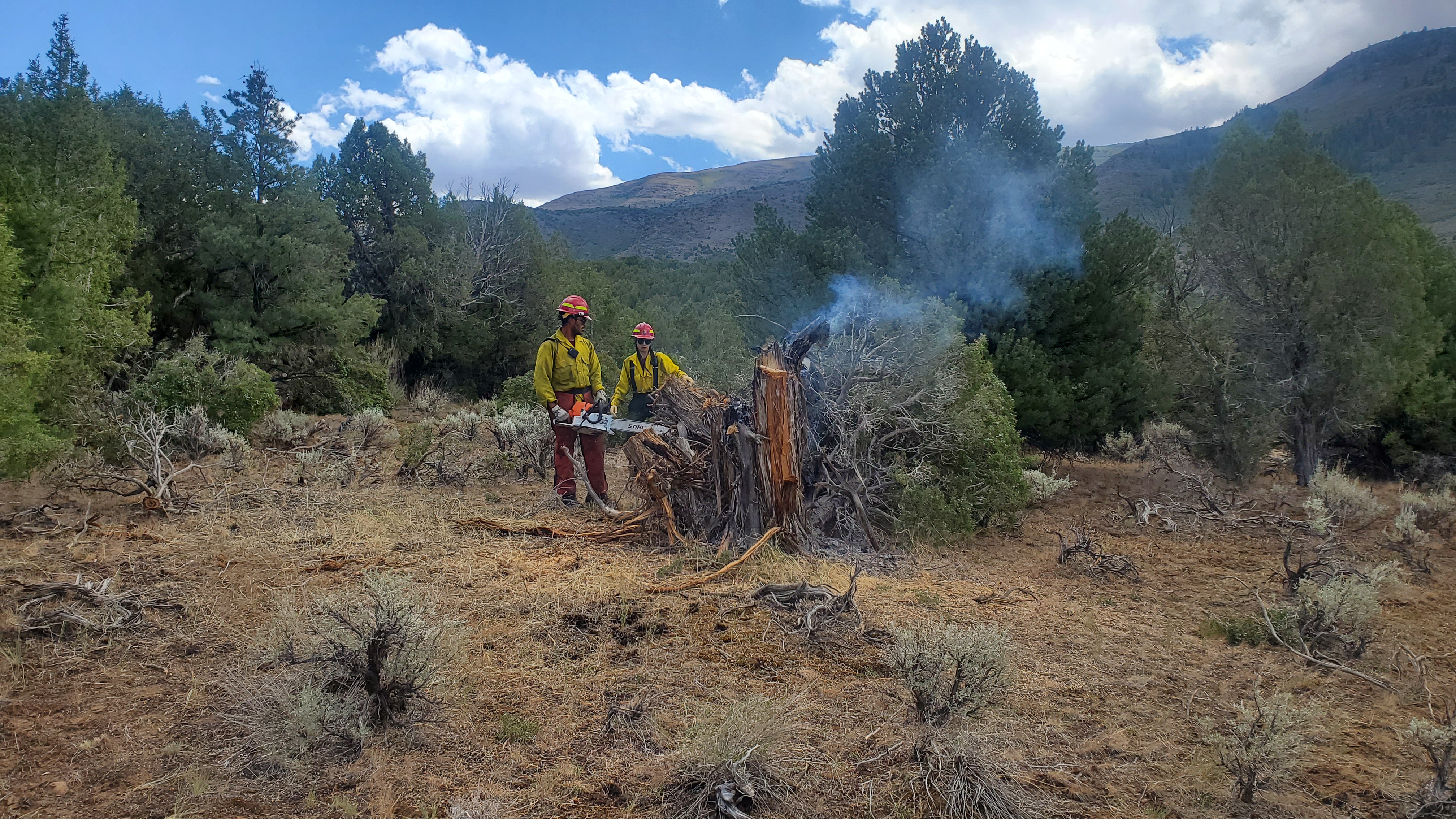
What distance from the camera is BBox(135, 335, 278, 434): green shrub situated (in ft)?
30.2

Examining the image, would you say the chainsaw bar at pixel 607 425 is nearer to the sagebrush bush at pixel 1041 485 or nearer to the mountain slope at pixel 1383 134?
the sagebrush bush at pixel 1041 485

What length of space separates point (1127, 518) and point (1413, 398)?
6295mm

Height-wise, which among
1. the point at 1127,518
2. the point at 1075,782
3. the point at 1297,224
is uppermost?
the point at 1297,224

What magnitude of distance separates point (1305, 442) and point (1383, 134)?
57.4m

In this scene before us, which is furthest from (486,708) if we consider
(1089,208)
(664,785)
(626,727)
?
(1089,208)

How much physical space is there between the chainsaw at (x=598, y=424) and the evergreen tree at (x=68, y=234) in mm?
5165

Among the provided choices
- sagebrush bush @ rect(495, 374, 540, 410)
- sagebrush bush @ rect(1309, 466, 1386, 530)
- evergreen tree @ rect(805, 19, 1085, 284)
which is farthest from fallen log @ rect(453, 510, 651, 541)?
sagebrush bush @ rect(495, 374, 540, 410)

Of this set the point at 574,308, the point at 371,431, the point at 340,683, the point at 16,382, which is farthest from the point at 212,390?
the point at 340,683

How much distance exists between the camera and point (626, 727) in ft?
10.3

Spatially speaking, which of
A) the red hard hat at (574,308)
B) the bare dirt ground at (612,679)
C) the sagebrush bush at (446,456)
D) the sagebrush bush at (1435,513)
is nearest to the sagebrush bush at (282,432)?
the sagebrush bush at (446,456)

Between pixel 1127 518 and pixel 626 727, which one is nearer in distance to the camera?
pixel 626 727

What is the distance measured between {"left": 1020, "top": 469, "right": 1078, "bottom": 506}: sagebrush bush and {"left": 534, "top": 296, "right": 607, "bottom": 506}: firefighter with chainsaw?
4423 millimetres

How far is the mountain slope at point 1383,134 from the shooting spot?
41656mm

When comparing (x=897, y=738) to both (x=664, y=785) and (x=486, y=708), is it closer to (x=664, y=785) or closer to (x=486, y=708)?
(x=664, y=785)
